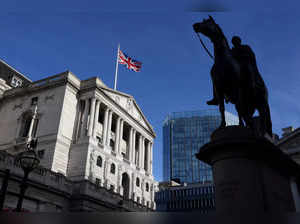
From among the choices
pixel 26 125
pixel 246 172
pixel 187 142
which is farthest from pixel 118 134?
pixel 187 142

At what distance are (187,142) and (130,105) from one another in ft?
321

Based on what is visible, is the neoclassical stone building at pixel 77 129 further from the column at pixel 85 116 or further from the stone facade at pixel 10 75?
the stone facade at pixel 10 75

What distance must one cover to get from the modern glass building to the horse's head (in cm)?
13720

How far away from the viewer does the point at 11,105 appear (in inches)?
1999

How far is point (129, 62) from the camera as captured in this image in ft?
178

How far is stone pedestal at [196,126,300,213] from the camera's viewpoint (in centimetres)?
651

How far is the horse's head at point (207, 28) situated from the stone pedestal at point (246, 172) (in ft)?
10.7

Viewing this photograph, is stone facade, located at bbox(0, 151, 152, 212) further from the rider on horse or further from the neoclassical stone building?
the rider on horse

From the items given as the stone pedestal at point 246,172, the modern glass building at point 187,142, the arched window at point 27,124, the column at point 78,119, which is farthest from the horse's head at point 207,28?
the modern glass building at point 187,142

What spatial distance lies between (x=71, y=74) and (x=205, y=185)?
82.9m

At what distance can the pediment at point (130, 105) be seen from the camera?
54.0m

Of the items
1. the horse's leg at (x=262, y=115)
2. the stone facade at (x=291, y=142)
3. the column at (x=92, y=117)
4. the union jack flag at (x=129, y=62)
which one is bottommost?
the horse's leg at (x=262, y=115)

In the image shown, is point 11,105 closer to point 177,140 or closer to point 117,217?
point 117,217

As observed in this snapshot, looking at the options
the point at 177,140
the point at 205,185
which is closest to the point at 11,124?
the point at 205,185
